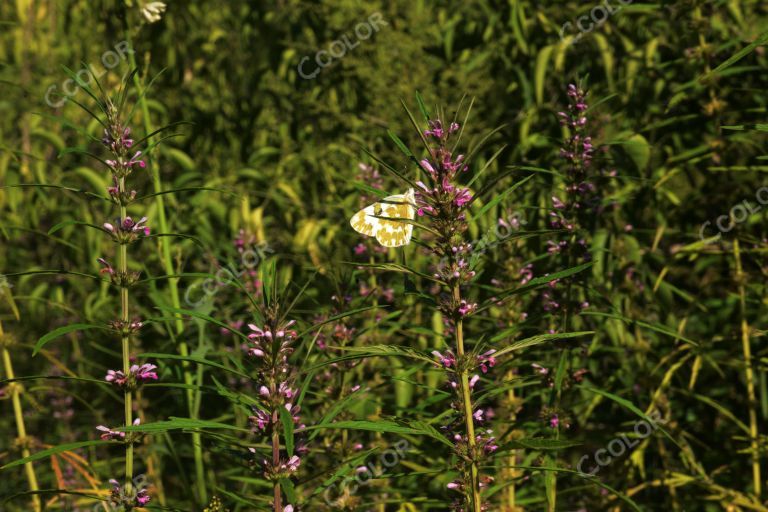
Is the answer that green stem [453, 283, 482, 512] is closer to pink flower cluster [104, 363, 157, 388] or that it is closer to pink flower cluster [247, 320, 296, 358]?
pink flower cluster [247, 320, 296, 358]

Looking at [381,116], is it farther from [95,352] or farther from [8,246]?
[8,246]

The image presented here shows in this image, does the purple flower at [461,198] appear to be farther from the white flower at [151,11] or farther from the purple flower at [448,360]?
the white flower at [151,11]

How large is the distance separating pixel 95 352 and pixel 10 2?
3.55m

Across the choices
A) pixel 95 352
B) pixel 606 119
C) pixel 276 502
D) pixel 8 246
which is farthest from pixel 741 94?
pixel 8 246

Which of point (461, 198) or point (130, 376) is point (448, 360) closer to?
point (461, 198)

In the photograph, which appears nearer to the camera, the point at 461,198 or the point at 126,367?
the point at 461,198

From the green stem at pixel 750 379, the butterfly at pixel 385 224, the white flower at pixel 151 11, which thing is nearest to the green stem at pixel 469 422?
the butterfly at pixel 385 224

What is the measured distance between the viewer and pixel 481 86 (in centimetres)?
302

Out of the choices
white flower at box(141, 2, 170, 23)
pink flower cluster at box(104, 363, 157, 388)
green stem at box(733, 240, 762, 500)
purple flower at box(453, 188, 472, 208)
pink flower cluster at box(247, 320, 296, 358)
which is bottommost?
green stem at box(733, 240, 762, 500)

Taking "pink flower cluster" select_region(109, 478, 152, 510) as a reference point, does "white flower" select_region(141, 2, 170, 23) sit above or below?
above

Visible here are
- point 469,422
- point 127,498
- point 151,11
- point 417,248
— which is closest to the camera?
point 469,422

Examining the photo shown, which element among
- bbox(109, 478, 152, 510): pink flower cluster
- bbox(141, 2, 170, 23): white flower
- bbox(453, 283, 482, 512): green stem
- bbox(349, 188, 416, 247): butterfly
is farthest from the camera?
bbox(141, 2, 170, 23): white flower

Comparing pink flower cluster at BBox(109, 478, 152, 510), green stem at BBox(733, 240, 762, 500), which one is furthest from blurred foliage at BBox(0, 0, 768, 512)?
pink flower cluster at BBox(109, 478, 152, 510)

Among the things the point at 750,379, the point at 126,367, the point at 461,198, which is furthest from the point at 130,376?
the point at 750,379
